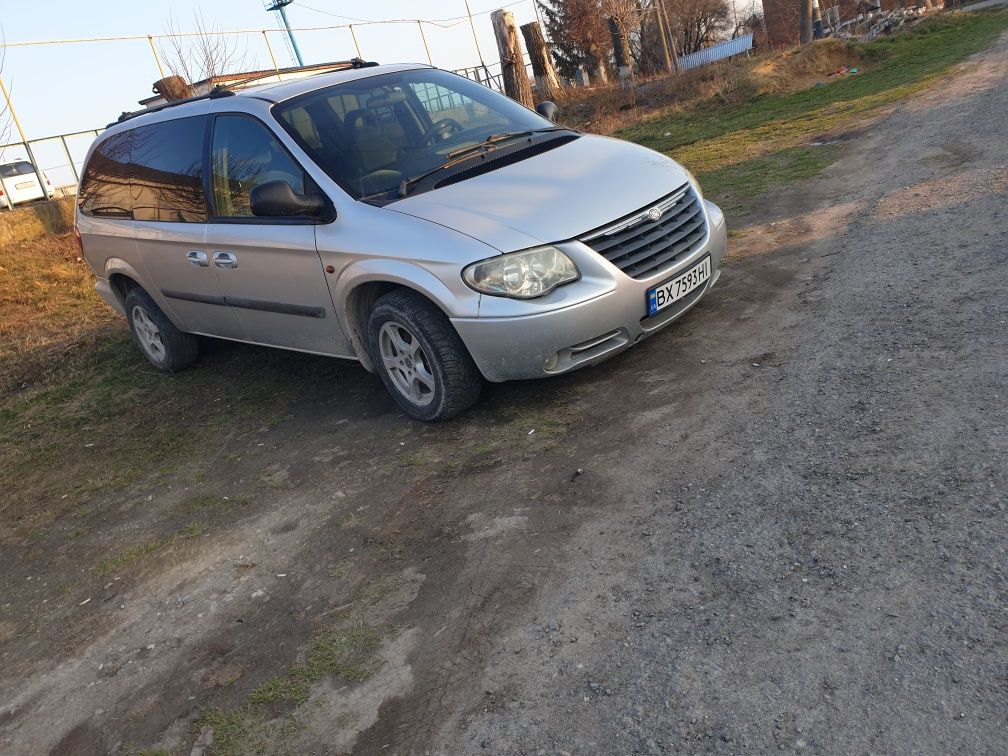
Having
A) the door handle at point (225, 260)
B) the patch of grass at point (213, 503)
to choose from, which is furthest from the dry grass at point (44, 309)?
the patch of grass at point (213, 503)

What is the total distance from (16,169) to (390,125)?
14.2m

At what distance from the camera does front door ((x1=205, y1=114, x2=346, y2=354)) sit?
496 centimetres

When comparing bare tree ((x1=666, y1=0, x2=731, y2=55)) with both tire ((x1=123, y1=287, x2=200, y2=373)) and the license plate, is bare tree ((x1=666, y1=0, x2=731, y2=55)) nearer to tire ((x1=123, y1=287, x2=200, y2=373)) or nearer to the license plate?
tire ((x1=123, y1=287, x2=200, y2=373))

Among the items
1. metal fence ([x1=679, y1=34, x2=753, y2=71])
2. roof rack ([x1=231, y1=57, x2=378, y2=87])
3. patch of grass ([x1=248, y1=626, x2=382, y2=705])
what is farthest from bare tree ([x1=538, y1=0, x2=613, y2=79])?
patch of grass ([x1=248, y1=626, x2=382, y2=705])

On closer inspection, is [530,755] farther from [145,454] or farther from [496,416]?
[145,454]

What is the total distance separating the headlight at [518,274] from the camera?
419 cm

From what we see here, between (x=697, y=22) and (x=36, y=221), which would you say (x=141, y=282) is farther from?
(x=697, y=22)

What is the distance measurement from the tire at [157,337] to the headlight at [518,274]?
3.52 meters

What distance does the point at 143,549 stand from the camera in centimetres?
424

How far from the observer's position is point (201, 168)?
5598 millimetres

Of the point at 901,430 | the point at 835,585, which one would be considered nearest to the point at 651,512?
the point at 835,585

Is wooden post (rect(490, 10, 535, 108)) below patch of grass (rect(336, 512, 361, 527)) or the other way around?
the other way around

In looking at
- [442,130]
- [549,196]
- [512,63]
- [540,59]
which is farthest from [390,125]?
[540,59]

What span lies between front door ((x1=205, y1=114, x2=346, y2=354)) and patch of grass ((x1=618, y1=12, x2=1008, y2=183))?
6119 mm
